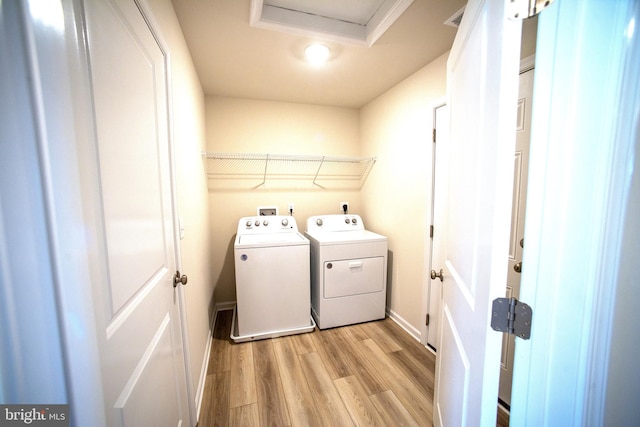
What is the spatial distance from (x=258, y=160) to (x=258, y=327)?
1.67 m

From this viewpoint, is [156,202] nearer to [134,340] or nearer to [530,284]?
[134,340]

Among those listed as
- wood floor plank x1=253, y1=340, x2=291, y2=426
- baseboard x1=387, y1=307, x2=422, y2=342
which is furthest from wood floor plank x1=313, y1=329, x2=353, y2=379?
baseboard x1=387, y1=307, x2=422, y2=342

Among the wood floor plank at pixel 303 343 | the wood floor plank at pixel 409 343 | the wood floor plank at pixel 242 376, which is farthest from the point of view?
the wood floor plank at pixel 303 343

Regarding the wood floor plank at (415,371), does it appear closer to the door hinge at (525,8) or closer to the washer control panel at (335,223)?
the washer control panel at (335,223)

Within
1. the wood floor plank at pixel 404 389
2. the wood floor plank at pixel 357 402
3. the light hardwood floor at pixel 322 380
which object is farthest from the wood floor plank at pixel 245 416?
the wood floor plank at pixel 404 389

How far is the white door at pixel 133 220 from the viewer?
56 centimetres

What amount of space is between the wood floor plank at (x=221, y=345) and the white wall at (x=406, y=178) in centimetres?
156

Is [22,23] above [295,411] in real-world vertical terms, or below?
above

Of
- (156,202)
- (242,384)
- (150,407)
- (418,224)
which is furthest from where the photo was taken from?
(418,224)

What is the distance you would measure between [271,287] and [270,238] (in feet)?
1.44

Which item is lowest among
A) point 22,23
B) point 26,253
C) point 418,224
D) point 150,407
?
point 150,407

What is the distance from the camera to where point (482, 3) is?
67cm

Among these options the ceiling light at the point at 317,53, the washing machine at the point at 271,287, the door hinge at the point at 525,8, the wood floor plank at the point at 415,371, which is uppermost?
the ceiling light at the point at 317,53

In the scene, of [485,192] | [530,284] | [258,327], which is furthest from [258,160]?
[530,284]
